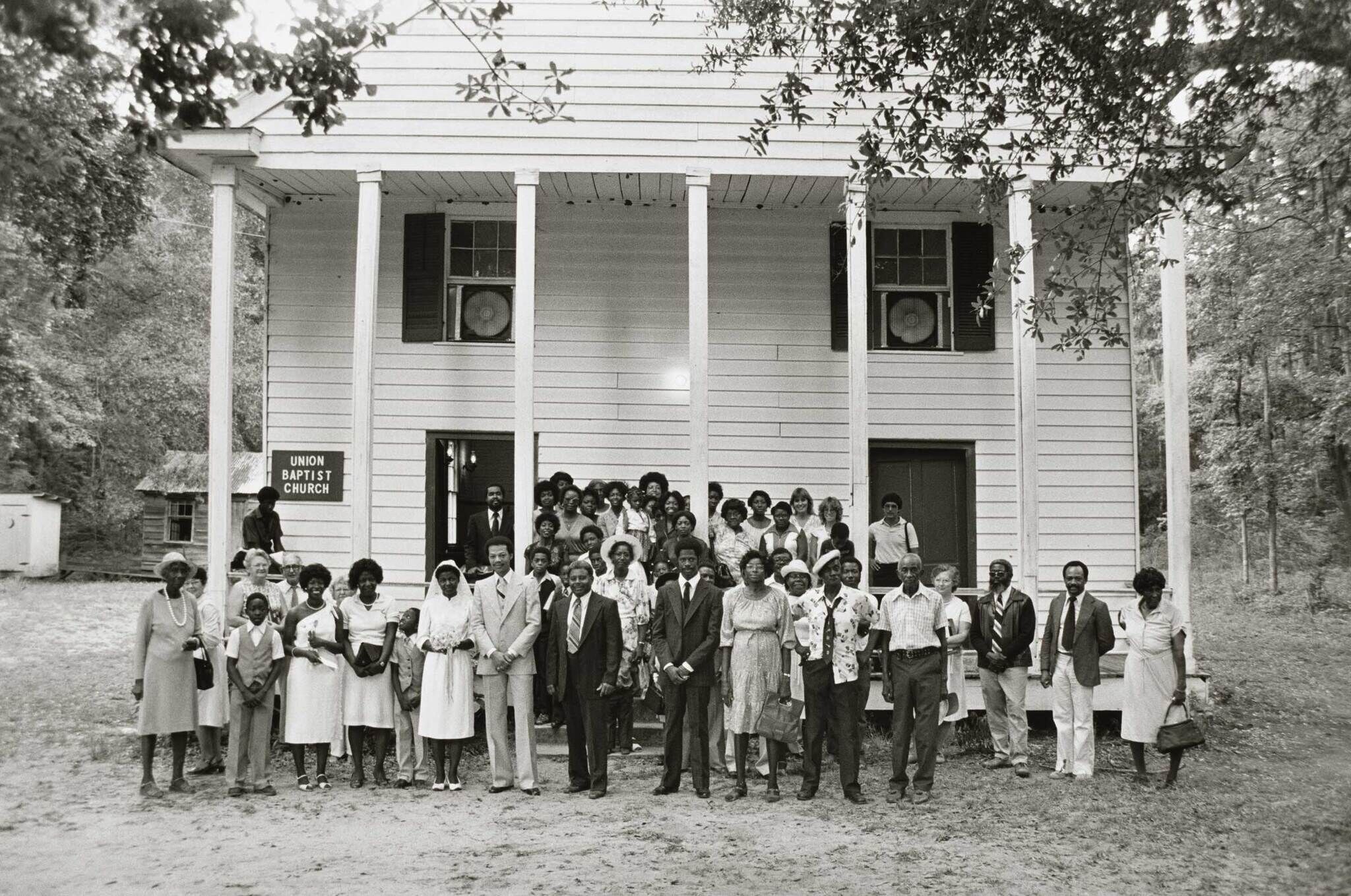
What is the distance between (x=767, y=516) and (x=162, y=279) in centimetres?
2771

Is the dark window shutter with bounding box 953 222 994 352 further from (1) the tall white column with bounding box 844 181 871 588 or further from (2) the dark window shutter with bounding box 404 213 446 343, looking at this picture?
(2) the dark window shutter with bounding box 404 213 446 343

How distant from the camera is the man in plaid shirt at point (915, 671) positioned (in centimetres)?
876

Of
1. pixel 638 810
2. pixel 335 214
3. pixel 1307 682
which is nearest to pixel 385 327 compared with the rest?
pixel 335 214

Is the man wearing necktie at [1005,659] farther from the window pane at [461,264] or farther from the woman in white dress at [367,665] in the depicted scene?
the window pane at [461,264]

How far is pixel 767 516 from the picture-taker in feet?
37.5

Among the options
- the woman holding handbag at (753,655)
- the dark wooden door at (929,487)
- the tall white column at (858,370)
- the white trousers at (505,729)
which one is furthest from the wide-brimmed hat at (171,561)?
the dark wooden door at (929,487)

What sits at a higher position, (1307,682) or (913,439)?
(913,439)

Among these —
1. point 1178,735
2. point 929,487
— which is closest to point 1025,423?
point 929,487

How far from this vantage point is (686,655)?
356 inches

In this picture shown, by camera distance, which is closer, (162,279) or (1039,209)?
(1039,209)

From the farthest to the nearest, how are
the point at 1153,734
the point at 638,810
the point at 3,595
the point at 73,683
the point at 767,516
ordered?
the point at 3,595
the point at 73,683
the point at 767,516
the point at 1153,734
the point at 638,810

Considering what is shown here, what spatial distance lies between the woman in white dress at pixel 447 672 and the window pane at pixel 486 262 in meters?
4.82

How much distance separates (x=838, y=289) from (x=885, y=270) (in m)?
0.65

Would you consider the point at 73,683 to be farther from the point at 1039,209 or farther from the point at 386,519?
the point at 1039,209
